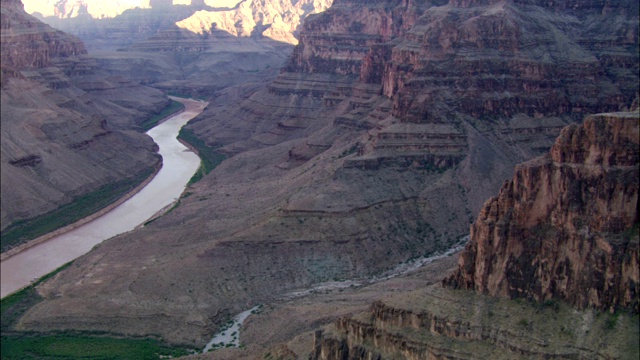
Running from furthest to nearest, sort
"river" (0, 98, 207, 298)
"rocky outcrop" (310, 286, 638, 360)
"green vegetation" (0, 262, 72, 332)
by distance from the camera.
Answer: "river" (0, 98, 207, 298) < "green vegetation" (0, 262, 72, 332) < "rocky outcrop" (310, 286, 638, 360)

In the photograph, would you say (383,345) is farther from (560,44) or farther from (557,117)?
(560,44)

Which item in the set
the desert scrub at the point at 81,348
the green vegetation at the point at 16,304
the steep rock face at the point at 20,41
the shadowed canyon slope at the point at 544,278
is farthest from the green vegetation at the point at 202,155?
the shadowed canyon slope at the point at 544,278

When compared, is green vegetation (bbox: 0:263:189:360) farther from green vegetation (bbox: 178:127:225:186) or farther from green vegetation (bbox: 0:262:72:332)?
green vegetation (bbox: 178:127:225:186)

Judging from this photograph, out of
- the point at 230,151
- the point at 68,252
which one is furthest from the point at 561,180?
the point at 230,151

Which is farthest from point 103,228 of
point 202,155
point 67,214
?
point 202,155

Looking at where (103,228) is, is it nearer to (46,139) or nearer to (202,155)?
(46,139)

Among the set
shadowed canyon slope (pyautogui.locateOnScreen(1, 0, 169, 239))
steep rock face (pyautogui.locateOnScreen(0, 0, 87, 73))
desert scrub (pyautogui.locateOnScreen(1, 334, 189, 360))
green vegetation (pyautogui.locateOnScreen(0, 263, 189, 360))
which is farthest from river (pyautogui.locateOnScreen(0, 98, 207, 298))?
steep rock face (pyautogui.locateOnScreen(0, 0, 87, 73))

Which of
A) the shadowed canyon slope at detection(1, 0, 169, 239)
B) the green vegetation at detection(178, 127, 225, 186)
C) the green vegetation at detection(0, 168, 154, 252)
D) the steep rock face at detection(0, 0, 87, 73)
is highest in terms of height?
the steep rock face at detection(0, 0, 87, 73)
